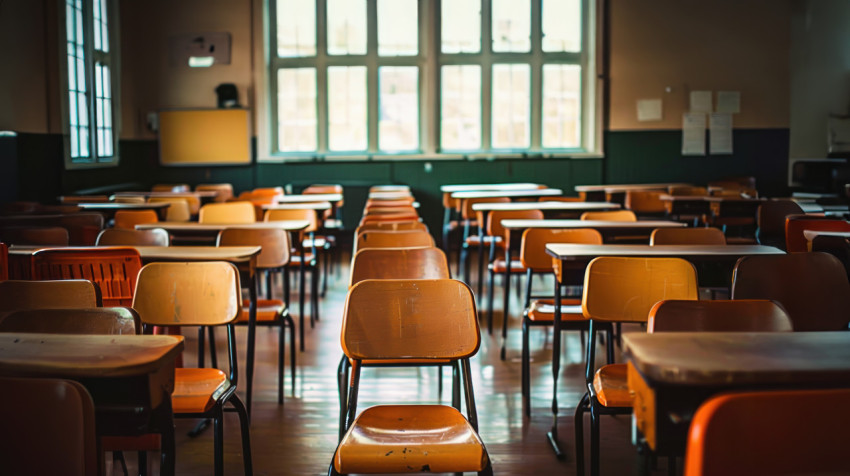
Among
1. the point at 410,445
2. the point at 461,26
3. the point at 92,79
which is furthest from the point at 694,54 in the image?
the point at 410,445

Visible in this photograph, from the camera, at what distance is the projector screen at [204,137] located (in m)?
11.1

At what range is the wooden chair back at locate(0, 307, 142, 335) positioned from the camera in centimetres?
213

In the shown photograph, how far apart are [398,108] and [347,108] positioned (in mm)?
759

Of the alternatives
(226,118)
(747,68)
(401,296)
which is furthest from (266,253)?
(747,68)

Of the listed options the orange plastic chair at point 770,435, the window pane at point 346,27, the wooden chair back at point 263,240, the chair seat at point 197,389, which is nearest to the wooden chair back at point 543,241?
the wooden chair back at point 263,240

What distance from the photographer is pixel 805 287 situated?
10.0 ft

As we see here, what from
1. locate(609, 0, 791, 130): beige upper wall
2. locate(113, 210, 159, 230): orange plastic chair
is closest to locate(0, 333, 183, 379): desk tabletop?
locate(113, 210, 159, 230): orange plastic chair

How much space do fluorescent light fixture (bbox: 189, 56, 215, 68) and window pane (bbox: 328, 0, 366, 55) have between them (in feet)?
5.59

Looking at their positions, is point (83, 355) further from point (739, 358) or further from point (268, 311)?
point (268, 311)

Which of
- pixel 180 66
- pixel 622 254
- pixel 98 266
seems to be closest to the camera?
pixel 98 266

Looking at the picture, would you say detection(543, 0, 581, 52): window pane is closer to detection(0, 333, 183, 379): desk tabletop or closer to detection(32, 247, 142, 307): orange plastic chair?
detection(32, 247, 142, 307): orange plastic chair

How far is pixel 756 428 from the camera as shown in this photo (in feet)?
4.34

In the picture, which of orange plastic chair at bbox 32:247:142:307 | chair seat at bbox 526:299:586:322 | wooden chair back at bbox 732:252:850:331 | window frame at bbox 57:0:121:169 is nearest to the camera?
wooden chair back at bbox 732:252:850:331

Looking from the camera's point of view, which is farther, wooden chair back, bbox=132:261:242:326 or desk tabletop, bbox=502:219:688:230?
desk tabletop, bbox=502:219:688:230
